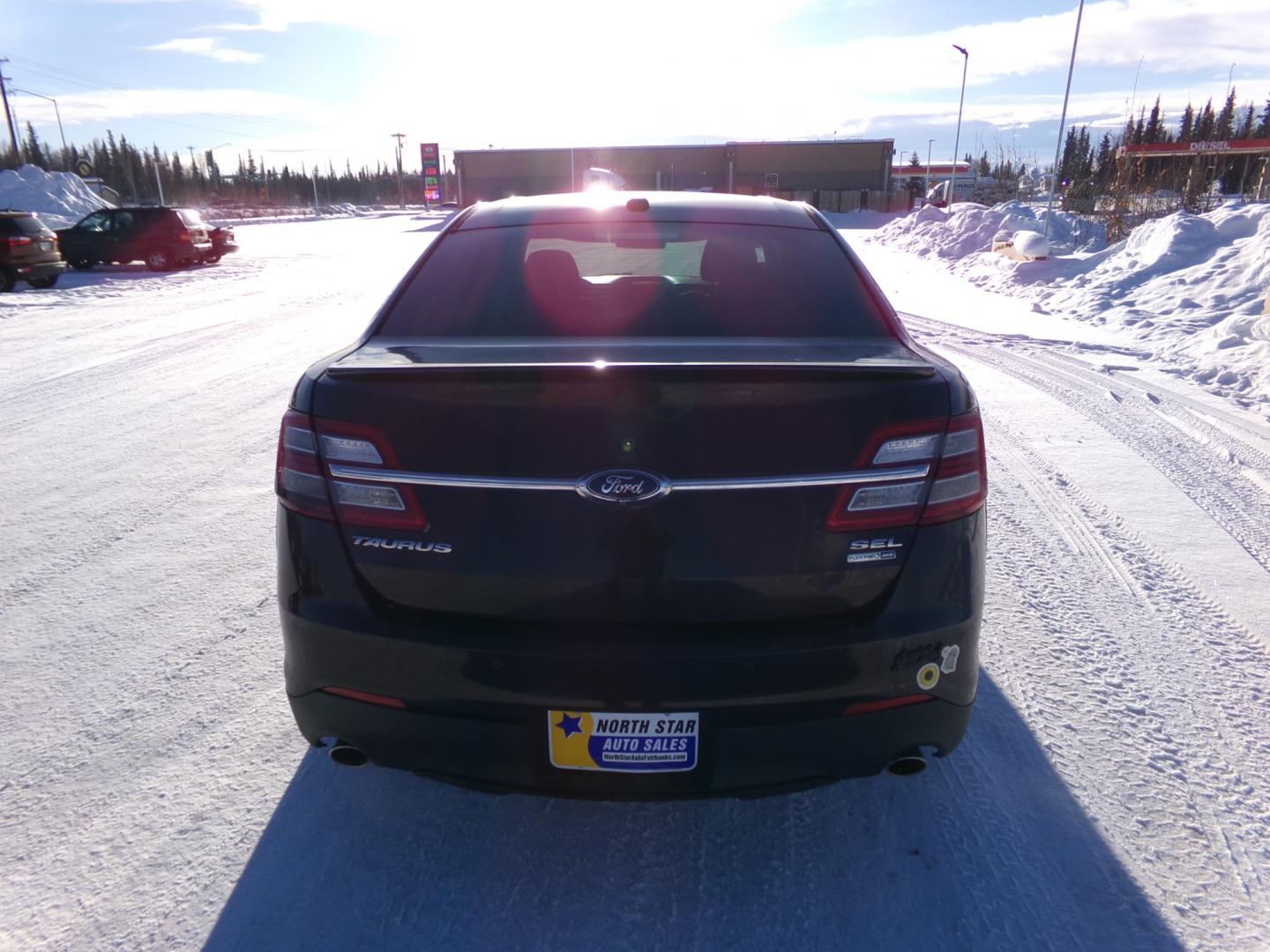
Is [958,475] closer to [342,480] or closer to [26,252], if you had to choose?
[342,480]

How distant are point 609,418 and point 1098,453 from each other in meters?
4.92

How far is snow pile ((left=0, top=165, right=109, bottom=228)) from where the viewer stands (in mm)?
41344

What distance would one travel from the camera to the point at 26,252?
1600 cm

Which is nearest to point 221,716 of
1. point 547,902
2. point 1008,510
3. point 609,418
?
point 547,902

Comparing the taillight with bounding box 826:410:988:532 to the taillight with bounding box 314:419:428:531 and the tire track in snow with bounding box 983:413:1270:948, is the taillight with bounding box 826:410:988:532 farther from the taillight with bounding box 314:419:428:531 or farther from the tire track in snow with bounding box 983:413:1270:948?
the tire track in snow with bounding box 983:413:1270:948

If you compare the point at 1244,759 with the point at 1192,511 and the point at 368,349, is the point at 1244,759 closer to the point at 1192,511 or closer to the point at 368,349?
the point at 1192,511

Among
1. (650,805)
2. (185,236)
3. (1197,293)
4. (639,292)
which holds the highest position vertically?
(639,292)

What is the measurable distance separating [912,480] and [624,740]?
0.89 m

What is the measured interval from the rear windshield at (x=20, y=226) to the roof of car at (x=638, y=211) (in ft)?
55.2

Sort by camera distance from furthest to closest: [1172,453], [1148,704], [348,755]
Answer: [1172,453] < [1148,704] < [348,755]

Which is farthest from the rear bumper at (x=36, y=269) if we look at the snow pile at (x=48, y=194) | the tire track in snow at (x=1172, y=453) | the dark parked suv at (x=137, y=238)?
the snow pile at (x=48, y=194)

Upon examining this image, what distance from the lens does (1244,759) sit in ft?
8.96

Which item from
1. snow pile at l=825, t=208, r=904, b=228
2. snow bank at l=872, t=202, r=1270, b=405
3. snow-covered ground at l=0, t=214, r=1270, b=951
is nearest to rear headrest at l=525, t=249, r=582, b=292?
snow-covered ground at l=0, t=214, r=1270, b=951

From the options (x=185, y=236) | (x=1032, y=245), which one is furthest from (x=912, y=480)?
(x=185, y=236)
